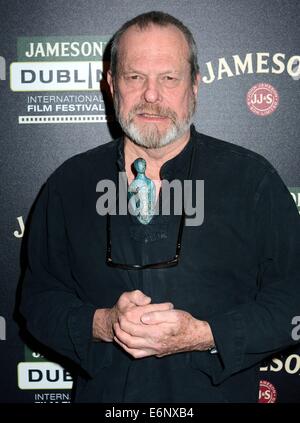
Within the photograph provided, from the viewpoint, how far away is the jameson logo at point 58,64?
5.95 ft

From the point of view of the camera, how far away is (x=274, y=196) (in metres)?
1.30

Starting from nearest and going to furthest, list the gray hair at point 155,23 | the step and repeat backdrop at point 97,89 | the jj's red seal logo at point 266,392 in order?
the gray hair at point 155,23 < the step and repeat backdrop at point 97,89 < the jj's red seal logo at point 266,392

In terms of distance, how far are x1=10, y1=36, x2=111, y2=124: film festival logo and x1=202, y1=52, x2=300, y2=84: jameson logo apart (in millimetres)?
400

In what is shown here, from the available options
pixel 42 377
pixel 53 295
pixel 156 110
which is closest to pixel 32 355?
pixel 42 377

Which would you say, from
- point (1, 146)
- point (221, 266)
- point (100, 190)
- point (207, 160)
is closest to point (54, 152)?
point (1, 146)

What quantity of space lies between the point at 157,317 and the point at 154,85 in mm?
583

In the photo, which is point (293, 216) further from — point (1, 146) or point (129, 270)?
point (1, 146)

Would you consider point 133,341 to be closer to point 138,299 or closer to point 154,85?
point 138,299

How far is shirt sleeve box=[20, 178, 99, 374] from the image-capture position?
126 centimetres

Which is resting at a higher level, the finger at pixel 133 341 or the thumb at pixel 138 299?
the thumb at pixel 138 299

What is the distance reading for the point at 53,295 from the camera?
1345 mm

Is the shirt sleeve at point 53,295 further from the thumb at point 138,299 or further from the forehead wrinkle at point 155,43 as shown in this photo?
the forehead wrinkle at point 155,43

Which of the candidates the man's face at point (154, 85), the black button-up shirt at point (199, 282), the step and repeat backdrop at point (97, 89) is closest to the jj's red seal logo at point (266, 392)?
the step and repeat backdrop at point (97, 89)

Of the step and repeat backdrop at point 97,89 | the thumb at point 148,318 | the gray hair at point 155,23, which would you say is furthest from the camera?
the step and repeat backdrop at point 97,89
